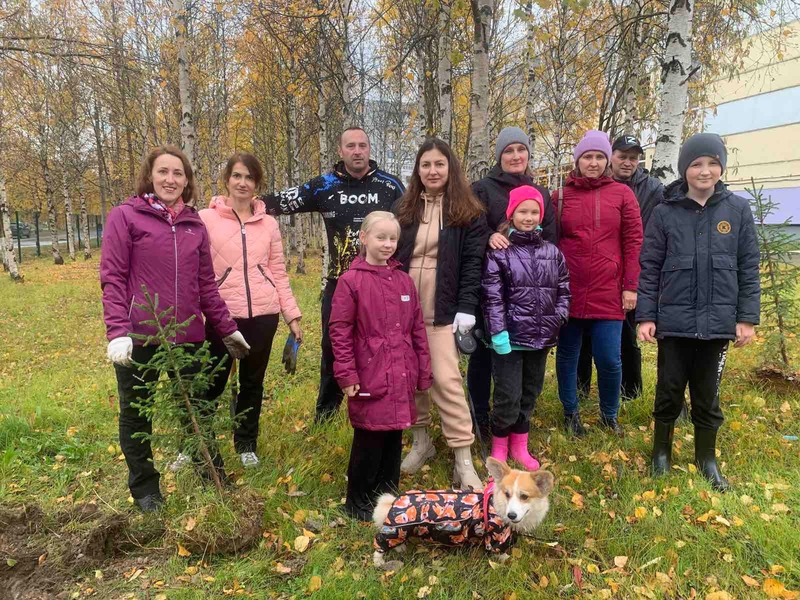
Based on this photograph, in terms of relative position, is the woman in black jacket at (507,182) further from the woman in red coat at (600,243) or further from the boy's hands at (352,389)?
the boy's hands at (352,389)

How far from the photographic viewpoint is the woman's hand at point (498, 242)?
3.48m

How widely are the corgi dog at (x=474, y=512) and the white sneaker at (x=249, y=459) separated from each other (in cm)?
148

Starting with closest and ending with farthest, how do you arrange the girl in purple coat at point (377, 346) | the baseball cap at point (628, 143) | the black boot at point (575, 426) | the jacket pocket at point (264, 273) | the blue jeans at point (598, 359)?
the girl in purple coat at point (377, 346) < the jacket pocket at point (264, 273) < the blue jeans at point (598, 359) < the black boot at point (575, 426) < the baseball cap at point (628, 143)

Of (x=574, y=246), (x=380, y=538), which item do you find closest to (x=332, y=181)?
(x=574, y=246)

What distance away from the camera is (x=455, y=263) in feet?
11.3

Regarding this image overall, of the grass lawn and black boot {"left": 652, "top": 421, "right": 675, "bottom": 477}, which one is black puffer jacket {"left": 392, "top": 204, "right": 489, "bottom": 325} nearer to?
the grass lawn

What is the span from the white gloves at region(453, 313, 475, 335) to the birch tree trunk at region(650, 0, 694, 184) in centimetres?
276

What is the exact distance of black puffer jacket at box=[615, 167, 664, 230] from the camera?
4477 millimetres

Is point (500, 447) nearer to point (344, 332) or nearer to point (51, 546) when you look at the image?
point (344, 332)

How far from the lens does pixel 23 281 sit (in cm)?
1602

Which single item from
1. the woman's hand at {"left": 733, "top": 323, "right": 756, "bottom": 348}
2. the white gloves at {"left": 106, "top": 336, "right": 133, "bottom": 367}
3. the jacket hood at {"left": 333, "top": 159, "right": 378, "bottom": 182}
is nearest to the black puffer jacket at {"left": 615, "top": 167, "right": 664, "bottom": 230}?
the woman's hand at {"left": 733, "top": 323, "right": 756, "bottom": 348}

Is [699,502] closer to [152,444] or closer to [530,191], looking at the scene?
[530,191]

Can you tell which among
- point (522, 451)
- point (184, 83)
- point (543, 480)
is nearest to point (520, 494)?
point (543, 480)

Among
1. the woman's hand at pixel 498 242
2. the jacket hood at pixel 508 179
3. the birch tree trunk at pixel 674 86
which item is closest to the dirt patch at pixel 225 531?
the woman's hand at pixel 498 242
